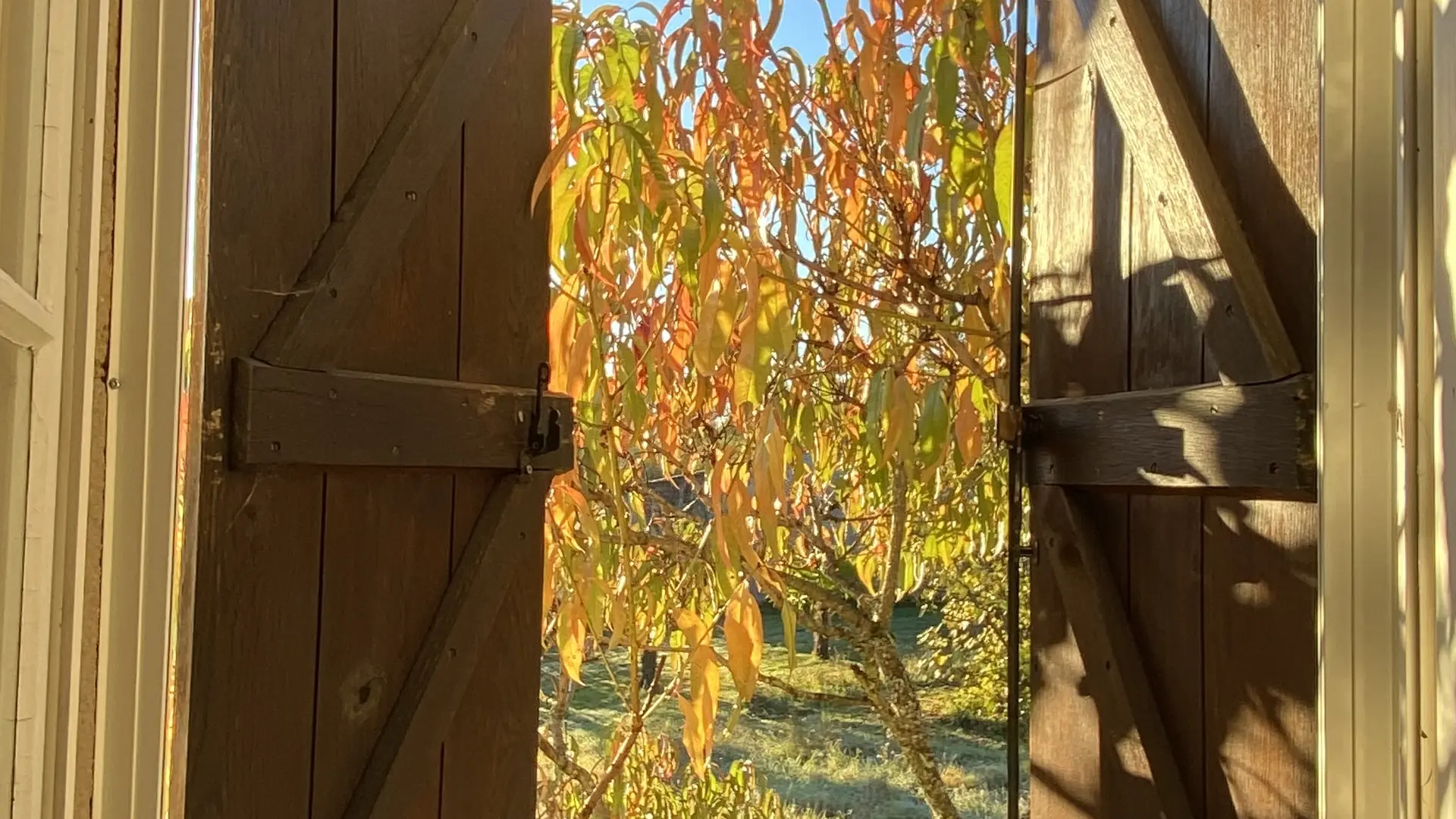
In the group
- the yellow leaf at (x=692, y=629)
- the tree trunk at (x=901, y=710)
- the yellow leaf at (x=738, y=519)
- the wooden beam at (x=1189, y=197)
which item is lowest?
Result: the tree trunk at (x=901, y=710)

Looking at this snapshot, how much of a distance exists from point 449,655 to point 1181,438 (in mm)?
983

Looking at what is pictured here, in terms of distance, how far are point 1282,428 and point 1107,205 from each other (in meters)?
0.52

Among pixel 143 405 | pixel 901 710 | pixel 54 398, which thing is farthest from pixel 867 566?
pixel 54 398

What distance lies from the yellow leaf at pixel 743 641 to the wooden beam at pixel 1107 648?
49cm

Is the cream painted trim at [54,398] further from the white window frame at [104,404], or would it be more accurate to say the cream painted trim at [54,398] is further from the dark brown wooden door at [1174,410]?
the dark brown wooden door at [1174,410]

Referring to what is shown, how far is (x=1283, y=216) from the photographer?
1.26 meters

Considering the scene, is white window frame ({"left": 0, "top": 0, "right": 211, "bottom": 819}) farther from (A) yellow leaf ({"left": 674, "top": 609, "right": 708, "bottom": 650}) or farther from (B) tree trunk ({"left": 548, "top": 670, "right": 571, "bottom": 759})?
(B) tree trunk ({"left": 548, "top": 670, "right": 571, "bottom": 759})

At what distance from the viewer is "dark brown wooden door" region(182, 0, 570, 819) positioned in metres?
1.11

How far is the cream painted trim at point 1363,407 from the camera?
34.8 inches

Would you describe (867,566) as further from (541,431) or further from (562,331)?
(541,431)

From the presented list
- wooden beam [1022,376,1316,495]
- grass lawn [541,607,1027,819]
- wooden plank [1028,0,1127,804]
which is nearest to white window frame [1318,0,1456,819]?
wooden beam [1022,376,1316,495]

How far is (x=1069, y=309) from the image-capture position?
1661 millimetres

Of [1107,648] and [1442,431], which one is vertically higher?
[1442,431]

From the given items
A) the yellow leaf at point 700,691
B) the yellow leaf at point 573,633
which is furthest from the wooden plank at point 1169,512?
the yellow leaf at point 573,633
